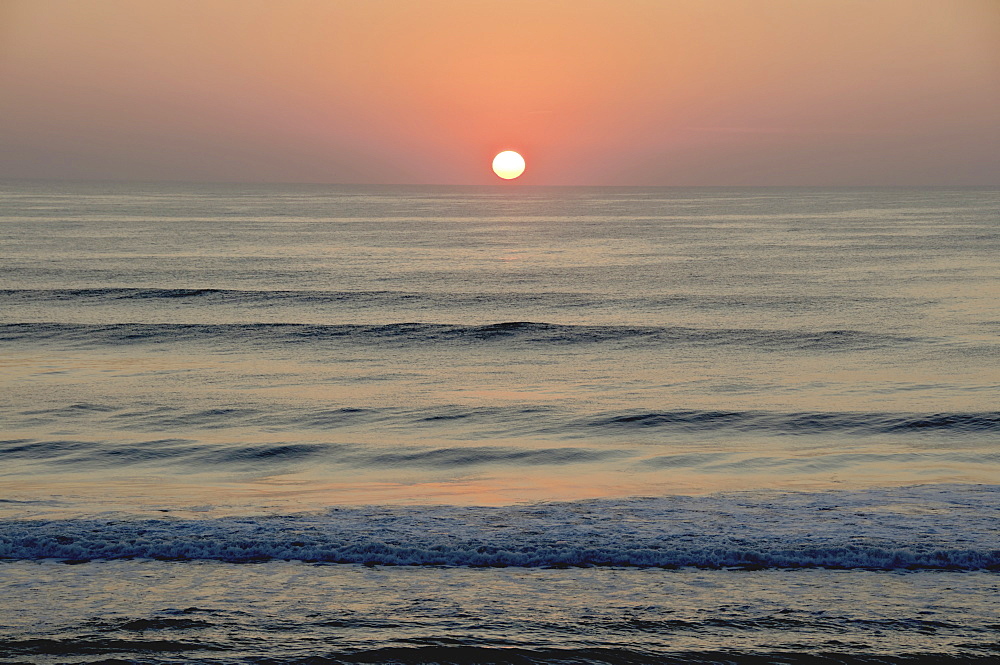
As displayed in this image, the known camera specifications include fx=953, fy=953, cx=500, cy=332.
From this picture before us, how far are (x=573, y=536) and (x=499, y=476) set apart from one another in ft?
13.1

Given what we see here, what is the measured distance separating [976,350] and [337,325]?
17.8 m

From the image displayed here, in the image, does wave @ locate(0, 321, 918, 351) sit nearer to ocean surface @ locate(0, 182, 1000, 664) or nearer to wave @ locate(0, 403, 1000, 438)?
ocean surface @ locate(0, 182, 1000, 664)

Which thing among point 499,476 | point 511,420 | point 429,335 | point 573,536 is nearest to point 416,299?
point 429,335

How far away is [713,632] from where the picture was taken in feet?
22.8

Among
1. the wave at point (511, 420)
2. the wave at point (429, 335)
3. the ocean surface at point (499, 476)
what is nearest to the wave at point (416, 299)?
the ocean surface at point (499, 476)

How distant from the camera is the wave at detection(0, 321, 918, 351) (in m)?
26.2

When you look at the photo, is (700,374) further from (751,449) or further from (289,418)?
(289,418)

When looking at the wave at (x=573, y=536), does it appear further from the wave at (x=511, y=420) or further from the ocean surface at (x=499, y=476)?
the wave at (x=511, y=420)

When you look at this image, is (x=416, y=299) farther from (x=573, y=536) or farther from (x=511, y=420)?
(x=573, y=536)

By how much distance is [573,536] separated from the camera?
9336 mm

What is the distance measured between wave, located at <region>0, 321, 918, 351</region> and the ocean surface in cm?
18

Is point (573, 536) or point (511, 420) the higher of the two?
point (573, 536)

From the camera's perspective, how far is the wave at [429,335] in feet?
85.9

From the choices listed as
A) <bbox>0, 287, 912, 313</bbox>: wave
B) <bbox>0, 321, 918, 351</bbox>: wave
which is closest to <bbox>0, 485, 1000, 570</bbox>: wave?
<bbox>0, 321, 918, 351</bbox>: wave
